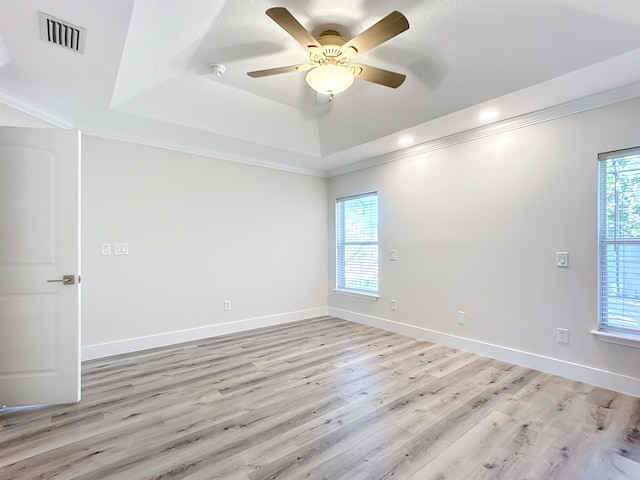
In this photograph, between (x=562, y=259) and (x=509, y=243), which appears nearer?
(x=562, y=259)

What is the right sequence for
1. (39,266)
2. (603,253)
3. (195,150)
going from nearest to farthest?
(39,266) → (603,253) → (195,150)

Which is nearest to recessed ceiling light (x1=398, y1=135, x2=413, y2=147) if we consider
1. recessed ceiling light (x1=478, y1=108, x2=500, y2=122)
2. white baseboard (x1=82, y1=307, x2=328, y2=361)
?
recessed ceiling light (x1=478, y1=108, x2=500, y2=122)

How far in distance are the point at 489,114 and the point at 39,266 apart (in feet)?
13.5

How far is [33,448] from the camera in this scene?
195 centimetres

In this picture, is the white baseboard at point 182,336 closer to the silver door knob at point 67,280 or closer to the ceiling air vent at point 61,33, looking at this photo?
the silver door knob at point 67,280

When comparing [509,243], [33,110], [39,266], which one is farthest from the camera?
[509,243]

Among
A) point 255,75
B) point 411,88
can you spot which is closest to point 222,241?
point 255,75

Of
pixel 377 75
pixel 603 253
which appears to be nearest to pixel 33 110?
pixel 377 75

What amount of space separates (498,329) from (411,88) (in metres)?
2.61

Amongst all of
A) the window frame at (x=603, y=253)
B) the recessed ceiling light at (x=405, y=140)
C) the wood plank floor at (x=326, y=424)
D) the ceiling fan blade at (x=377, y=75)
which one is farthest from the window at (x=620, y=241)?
the ceiling fan blade at (x=377, y=75)

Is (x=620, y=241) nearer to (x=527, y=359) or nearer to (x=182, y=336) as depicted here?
(x=527, y=359)

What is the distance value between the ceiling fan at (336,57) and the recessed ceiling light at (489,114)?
1.16 meters

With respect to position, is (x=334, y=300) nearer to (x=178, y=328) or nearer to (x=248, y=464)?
(x=178, y=328)

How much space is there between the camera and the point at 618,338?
8.59 feet
